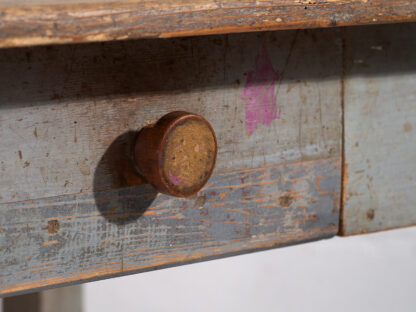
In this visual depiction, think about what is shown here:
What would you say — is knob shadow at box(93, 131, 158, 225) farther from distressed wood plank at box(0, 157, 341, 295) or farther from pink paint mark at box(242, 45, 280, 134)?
pink paint mark at box(242, 45, 280, 134)

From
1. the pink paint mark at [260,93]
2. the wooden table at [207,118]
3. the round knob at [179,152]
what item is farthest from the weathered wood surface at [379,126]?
the round knob at [179,152]

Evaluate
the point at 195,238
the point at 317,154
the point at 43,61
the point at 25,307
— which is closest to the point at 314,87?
the point at 317,154

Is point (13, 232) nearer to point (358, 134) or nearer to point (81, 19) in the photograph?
point (81, 19)

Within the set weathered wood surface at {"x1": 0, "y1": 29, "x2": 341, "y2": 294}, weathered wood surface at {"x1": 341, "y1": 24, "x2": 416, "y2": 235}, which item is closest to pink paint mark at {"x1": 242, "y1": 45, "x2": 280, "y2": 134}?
weathered wood surface at {"x1": 0, "y1": 29, "x2": 341, "y2": 294}

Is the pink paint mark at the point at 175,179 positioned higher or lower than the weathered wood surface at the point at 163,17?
lower

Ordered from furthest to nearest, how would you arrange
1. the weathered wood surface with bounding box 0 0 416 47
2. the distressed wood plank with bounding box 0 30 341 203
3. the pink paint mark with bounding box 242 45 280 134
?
the pink paint mark with bounding box 242 45 280 134 < the distressed wood plank with bounding box 0 30 341 203 < the weathered wood surface with bounding box 0 0 416 47

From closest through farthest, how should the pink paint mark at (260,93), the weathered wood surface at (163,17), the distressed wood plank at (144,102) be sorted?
1. the weathered wood surface at (163,17)
2. the distressed wood plank at (144,102)
3. the pink paint mark at (260,93)

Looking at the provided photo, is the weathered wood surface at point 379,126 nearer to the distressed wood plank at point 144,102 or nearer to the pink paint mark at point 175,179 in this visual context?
the distressed wood plank at point 144,102
